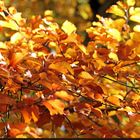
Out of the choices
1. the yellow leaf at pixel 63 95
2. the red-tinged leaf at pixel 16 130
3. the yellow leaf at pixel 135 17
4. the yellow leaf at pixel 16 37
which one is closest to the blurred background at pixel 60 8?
the yellow leaf at pixel 135 17

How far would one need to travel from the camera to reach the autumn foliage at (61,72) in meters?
1.42

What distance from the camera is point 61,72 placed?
1462 mm

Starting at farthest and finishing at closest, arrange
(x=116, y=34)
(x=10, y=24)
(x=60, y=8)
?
(x=60, y=8) < (x=116, y=34) < (x=10, y=24)

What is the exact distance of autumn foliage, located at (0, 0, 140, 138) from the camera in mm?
1421

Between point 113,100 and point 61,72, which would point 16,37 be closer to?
point 61,72

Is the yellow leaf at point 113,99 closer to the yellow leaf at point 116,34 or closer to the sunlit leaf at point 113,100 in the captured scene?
the sunlit leaf at point 113,100

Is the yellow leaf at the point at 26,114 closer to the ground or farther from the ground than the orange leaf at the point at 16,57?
closer to the ground

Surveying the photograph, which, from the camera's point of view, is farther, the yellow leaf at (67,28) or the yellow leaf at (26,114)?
the yellow leaf at (67,28)

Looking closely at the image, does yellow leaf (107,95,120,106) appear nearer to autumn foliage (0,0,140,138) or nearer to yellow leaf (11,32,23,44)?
autumn foliage (0,0,140,138)

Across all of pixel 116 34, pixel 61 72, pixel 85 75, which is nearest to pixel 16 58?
pixel 61 72

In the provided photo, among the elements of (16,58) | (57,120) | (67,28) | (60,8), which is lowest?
(57,120)

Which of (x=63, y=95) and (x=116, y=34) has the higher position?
(x=116, y=34)

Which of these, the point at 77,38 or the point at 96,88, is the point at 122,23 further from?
the point at 96,88

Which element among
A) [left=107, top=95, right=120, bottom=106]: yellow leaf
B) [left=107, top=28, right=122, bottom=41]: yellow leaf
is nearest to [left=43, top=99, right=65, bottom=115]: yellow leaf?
[left=107, top=95, right=120, bottom=106]: yellow leaf
